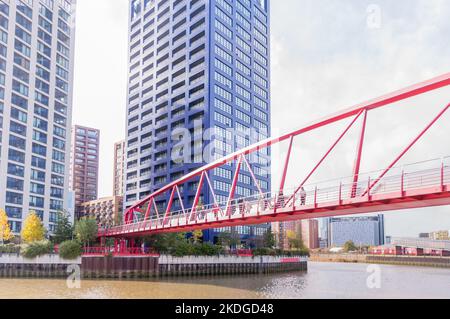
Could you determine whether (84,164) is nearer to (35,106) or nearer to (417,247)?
(35,106)

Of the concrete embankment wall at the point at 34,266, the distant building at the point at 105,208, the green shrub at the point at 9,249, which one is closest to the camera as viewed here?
the concrete embankment wall at the point at 34,266

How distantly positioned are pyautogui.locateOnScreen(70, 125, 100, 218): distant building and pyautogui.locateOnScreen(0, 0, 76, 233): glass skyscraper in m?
76.2

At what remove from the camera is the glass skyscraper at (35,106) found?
263ft

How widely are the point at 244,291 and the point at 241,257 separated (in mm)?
28706

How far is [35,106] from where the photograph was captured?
86.1 metres

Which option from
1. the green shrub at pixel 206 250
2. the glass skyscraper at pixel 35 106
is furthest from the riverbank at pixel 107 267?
the glass skyscraper at pixel 35 106

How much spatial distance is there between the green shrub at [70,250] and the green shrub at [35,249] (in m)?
1.28

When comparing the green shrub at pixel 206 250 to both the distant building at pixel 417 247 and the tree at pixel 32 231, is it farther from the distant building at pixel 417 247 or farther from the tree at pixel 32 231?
the distant building at pixel 417 247

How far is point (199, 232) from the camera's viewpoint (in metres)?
81.2

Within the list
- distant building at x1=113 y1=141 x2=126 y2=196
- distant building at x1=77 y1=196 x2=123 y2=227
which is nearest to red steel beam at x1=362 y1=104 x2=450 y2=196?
distant building at x1=77 y1=196 x2=123 y2=227

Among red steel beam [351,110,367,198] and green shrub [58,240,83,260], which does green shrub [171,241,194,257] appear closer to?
green shrub [58,240,83,260]

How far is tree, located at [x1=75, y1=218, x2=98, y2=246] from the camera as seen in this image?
57.0 metres

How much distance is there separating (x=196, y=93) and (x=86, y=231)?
159 feet
